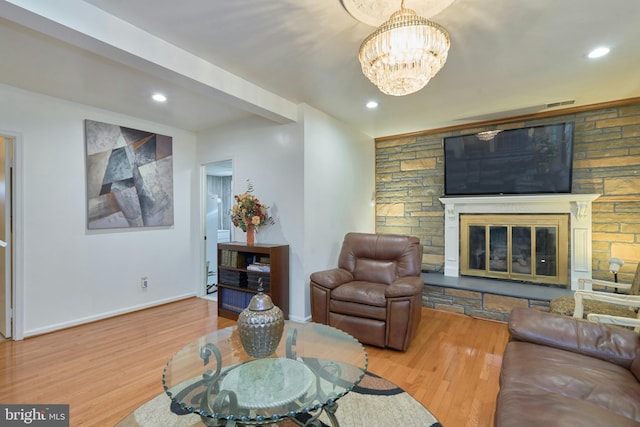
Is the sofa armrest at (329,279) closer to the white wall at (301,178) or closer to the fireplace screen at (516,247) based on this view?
the white wall at (301,178)

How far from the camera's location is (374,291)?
2854 millimetres

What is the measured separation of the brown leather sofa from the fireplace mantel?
1.80 m

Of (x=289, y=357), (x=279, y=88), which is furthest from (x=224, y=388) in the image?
(x=279, y=88)

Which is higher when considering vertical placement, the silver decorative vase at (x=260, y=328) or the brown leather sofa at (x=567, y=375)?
the silver decorative vase at (x=260, y=328)

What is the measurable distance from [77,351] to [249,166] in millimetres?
2512

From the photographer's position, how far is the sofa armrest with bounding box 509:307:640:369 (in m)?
1.60

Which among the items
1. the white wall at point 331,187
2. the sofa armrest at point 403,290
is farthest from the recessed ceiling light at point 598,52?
the white wall at point 331,187

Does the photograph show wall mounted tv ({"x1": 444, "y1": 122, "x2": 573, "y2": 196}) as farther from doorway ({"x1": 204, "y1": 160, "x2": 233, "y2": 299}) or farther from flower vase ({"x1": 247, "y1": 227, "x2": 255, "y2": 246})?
doorway ({"x1": 204, "y1": 160, "x2": 233, "y2": 299})

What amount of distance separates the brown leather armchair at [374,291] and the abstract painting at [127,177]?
249cm

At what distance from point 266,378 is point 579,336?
5.80 ft

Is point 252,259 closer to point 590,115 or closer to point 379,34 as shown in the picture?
point 379,34

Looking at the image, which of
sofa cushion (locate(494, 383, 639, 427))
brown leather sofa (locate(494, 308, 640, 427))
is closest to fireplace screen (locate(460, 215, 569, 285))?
brown leather sofa (locate(494, 308, 640, 427))

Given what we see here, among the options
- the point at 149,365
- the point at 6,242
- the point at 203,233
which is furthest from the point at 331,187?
the point at 6,242

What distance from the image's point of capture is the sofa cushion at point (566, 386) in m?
1.16
